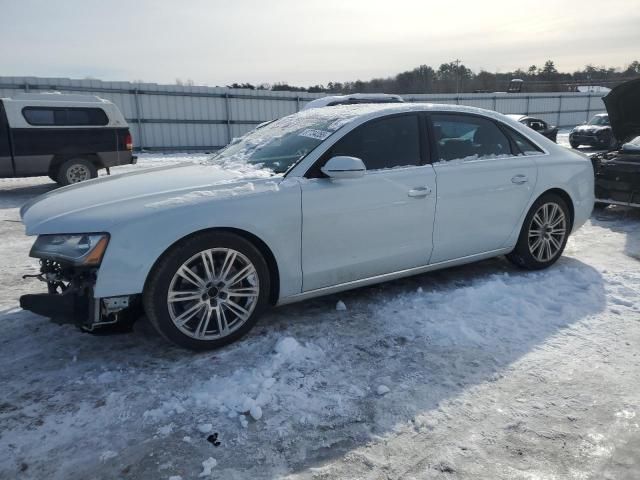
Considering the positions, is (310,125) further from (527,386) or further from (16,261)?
(16,261)

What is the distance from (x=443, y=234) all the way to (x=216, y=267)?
193 centimetres

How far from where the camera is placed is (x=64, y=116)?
33.9 ft

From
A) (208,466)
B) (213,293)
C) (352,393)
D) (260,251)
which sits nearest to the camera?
(208,466)

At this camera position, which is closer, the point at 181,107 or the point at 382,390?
the point at 382,390

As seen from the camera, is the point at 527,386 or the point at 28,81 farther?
the point at 28,81

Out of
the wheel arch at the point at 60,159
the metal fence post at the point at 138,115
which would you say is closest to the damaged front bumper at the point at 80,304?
the wheel arch at the point at 60,159

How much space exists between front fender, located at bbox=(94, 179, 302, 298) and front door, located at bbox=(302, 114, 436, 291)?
0.33 feet

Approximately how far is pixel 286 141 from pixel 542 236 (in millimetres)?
2639

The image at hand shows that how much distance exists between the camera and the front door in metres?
3.52

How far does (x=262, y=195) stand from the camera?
332cm

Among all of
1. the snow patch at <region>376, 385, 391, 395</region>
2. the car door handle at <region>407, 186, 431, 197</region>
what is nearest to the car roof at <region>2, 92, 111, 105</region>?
the car door handle at <region>407, 186, 431, 197</region>

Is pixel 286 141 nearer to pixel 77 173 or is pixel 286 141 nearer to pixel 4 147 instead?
pixel 77 173

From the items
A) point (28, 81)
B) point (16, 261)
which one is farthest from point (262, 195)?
point (28, 81)

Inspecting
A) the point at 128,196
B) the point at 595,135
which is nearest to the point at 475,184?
the point at 128,196
